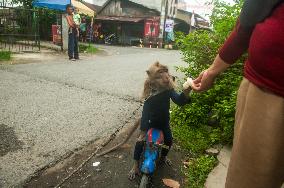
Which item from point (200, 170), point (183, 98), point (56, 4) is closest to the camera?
point (183, 98)

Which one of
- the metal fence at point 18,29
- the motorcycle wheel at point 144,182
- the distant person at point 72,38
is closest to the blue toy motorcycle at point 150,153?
the motorcycle wheel at point 144,182

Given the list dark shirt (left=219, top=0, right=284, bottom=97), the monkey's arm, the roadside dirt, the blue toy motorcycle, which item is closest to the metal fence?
the roadside dirt

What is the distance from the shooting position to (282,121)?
50.5 inches

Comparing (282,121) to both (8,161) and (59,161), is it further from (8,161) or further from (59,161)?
(8,161)

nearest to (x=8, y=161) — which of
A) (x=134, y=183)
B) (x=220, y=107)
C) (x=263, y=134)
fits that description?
(x=134, y=183)

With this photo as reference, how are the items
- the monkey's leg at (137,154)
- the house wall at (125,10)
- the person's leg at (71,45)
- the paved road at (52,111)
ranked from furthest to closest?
the house wall at (125,10) → the person's leg at (71,45) → the paved road at (52,111) → the monkey's leg at (137,154)

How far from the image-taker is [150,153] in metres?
3.02

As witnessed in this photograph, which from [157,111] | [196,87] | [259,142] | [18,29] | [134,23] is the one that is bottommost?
[157,111]

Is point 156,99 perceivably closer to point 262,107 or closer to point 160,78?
point 160,78

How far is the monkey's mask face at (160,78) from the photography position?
3.05 meters

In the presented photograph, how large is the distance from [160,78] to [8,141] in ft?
7.38

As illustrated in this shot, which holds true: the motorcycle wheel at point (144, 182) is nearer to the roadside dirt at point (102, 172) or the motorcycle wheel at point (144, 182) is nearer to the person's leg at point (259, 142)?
the roadside dirt at point (102, 172)

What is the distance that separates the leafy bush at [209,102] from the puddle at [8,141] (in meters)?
2.15

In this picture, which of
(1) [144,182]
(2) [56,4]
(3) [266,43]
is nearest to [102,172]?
(1) [144,182]
